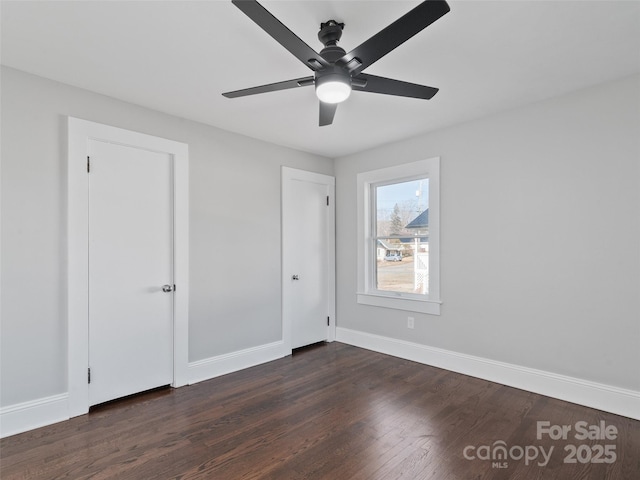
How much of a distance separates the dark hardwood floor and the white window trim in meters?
0.90

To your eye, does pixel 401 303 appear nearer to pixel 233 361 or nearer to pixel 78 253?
pixel 233 361

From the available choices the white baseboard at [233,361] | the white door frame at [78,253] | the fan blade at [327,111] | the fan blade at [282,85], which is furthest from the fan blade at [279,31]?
the white baseboard at [233,361]

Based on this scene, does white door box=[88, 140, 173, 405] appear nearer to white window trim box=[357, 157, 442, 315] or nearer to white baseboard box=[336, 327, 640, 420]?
white window trim box=[357, 157, 442, 315]

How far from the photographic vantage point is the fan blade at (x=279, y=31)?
1361 millimetres

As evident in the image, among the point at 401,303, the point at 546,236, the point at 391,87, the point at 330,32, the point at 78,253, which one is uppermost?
the point at 330,32

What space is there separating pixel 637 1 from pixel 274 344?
3.94m

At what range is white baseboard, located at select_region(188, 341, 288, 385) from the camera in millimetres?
3302

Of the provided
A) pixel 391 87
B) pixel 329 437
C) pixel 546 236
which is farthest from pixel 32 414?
pixel 546 236

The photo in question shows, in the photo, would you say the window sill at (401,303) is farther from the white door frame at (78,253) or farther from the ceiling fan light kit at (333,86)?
the white door frame at (78,253)

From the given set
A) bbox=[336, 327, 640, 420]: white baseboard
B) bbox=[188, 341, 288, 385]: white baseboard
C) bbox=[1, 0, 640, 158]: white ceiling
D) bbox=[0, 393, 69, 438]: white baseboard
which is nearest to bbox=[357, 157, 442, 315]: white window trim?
bbox=[336, 327, 640, 420]: white baseboard

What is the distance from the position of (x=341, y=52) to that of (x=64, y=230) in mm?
2396

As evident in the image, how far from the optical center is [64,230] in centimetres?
260

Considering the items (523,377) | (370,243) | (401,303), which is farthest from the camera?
(370,243)

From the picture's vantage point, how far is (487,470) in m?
1.97
